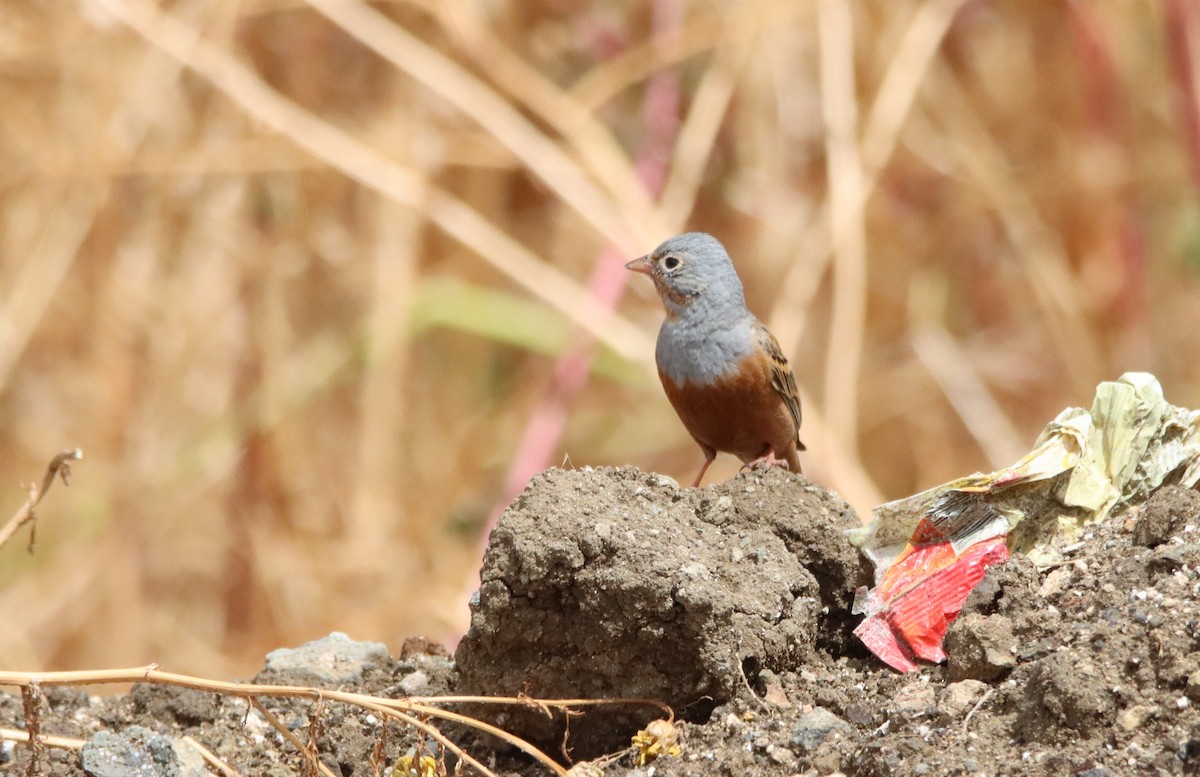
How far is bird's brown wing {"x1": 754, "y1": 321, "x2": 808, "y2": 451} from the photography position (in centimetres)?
501

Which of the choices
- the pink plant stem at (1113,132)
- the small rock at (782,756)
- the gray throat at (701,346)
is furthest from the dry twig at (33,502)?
the pink plant stem at (1113,132)

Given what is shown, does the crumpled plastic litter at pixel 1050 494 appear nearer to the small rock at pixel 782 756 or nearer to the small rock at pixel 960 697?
the small rock at pixel 960 697

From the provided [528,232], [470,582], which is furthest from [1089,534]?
[528,232]

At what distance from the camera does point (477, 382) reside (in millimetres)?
8234

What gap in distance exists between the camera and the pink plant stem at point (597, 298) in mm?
5633

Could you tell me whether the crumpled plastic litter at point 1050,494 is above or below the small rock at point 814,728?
above

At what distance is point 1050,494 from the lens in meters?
3.23

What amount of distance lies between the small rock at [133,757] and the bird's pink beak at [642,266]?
2671mm

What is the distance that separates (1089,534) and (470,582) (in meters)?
3.14

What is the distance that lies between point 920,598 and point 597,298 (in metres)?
2.94

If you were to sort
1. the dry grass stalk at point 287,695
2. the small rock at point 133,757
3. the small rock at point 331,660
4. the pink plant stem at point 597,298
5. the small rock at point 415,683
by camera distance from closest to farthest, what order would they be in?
the dry grass stalk at point 287,695, the small rock at point 133,757, the small rock at point 415,683, the small rock at point 331,660, the pink plant stem at point 597,298

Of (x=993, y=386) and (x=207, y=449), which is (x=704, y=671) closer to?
(x=207, y=449)

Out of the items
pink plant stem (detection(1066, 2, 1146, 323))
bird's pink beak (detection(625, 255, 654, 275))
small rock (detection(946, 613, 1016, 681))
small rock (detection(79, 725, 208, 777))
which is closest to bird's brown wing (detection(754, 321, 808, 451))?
bird's pink beak (detection(625, 255, 654, 275))

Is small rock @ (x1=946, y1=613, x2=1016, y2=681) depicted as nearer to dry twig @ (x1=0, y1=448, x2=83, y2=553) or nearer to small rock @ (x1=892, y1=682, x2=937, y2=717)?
small rock @ (x1=892, y1=682, x2=937, y2=717)
